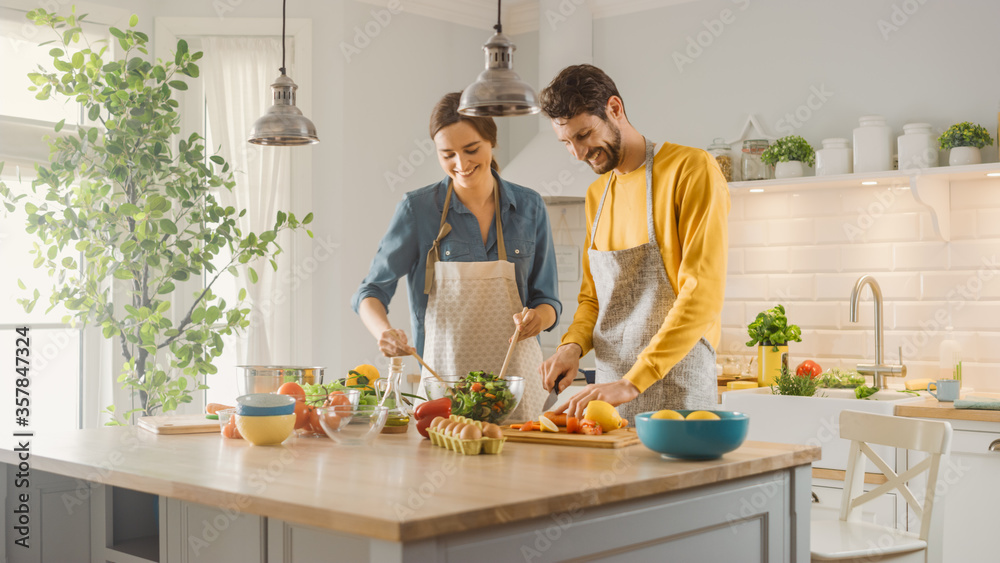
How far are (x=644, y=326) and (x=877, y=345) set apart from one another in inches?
74.2

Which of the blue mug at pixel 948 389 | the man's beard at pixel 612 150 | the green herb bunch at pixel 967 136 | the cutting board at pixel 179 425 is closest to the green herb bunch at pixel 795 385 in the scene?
the blue mug at pixel 948 389

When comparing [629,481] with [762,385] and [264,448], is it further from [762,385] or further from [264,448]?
[762,385]

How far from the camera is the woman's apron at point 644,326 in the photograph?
222 centimetres

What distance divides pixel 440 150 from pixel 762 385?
6.45 feet

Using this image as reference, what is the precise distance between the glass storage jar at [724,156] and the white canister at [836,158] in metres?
0.42

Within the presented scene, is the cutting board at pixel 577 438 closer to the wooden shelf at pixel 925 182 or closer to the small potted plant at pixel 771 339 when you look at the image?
the small potted plant at pixel 771 339

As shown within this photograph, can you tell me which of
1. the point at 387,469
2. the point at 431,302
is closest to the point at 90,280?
the point at 431,302

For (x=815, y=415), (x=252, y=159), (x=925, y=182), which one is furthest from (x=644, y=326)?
(x=252, y=159)

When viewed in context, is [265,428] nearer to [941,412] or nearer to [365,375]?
[365,375]

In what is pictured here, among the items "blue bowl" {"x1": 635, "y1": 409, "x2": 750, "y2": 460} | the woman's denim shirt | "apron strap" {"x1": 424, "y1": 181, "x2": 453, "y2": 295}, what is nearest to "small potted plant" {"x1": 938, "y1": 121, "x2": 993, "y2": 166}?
the woman's denim shirt

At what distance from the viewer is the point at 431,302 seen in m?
2.58

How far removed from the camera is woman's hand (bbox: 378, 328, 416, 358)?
84.0 inches

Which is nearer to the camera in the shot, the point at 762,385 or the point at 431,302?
the point at 431,302

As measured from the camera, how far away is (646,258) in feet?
7.39
